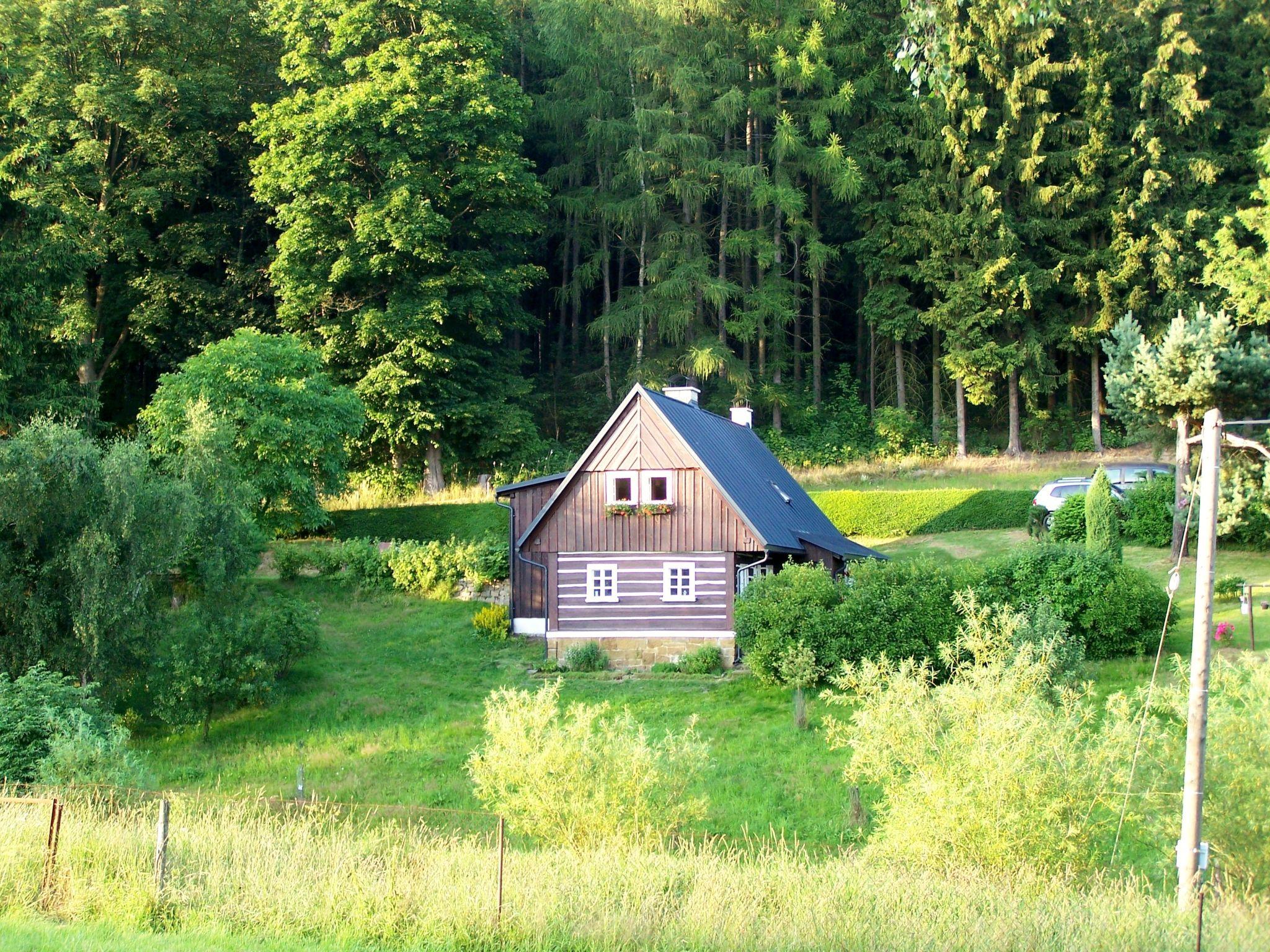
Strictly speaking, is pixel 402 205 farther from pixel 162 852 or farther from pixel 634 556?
pixel 162 852

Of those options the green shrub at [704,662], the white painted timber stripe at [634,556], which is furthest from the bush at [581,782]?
the white painted timber stripe at [634,556]

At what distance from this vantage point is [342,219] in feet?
127

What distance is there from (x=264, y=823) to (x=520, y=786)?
277 cm

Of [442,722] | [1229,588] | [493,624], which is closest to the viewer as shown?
[442,722]

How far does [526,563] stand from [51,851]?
1913 cm

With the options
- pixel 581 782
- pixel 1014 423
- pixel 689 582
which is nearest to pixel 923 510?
pixel 1014 423

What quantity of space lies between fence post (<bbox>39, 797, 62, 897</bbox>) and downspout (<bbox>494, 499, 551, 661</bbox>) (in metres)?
16.2

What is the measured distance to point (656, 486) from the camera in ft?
89.3

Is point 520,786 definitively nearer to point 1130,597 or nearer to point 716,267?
point 1130,597

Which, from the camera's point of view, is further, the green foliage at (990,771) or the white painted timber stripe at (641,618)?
the white painted timber stripe at (641,618)

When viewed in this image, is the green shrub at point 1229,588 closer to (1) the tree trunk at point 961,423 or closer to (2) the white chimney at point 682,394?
(2) the white chimney at point 682,394

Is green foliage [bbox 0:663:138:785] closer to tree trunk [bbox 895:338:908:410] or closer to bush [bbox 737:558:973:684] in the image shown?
bush [bbox 737:558:973:684]

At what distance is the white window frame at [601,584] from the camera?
27.2m

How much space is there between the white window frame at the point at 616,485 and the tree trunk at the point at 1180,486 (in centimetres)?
1292
